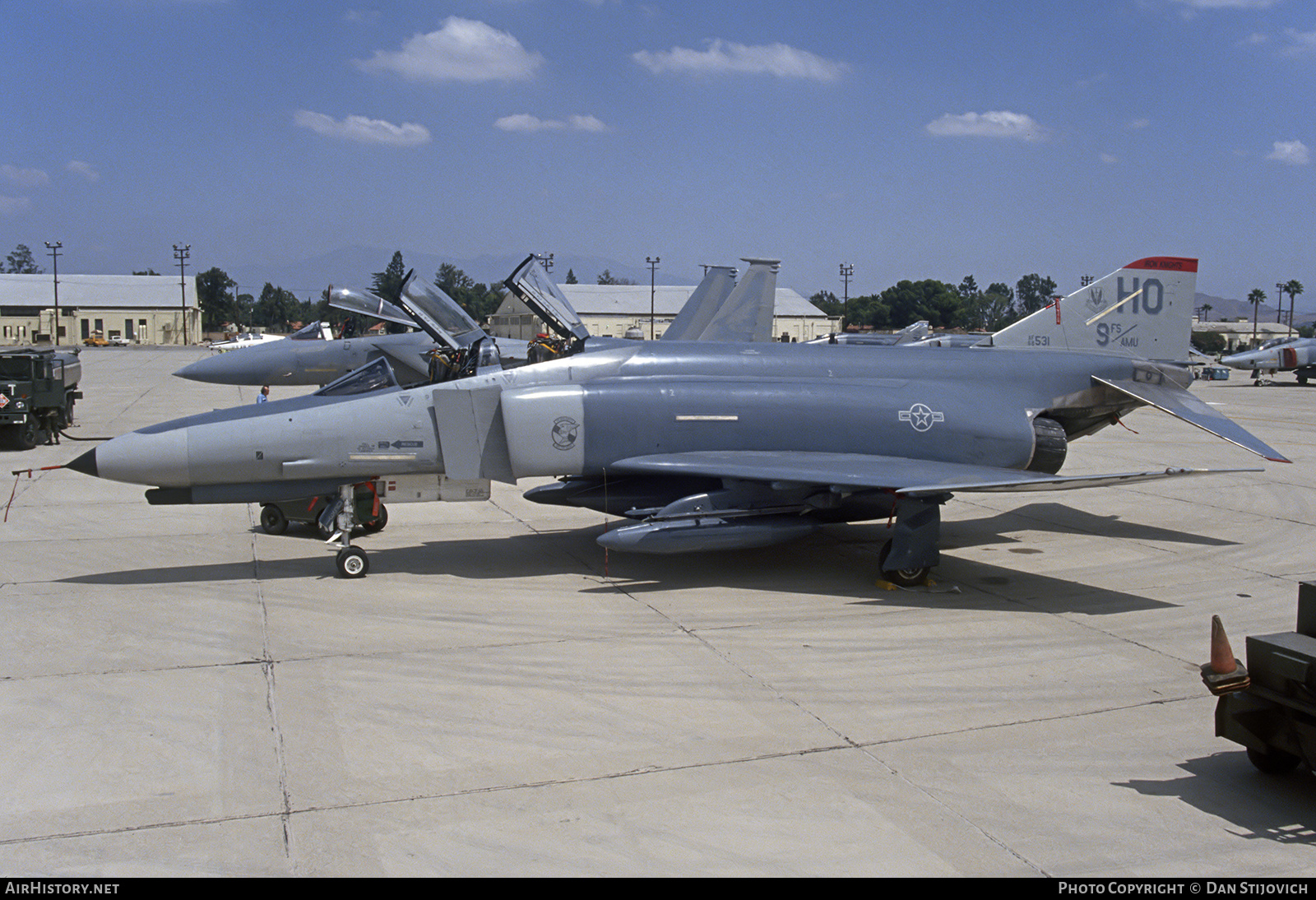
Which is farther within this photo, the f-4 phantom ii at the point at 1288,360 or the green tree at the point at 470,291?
the green tree at the point at 470,291

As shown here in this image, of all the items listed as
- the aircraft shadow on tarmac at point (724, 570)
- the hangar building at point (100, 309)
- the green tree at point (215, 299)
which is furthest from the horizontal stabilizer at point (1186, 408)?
the green tree at point (215, 299)

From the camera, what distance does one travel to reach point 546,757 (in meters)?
5.80

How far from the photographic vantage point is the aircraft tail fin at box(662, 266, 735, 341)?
21047mm

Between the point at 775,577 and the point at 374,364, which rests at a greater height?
the point at 374,364

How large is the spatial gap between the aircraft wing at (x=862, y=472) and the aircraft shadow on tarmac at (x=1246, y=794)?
3.39 metres

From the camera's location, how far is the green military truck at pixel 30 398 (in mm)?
18984

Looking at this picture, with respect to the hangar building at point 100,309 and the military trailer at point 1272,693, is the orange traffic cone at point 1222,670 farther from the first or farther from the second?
the hangar building at point 100,309

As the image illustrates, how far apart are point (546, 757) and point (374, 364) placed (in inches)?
233

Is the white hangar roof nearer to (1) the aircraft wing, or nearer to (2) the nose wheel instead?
(2) the nose wheel

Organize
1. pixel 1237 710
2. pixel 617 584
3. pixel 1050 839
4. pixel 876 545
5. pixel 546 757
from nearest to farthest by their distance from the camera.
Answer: pixel 1050 839 < pixel 1237 710 < pixel 546 757 < pixel 617 584 < pixel 876 545

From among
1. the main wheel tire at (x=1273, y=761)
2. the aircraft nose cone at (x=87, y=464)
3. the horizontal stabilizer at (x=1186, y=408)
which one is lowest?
the main wheel tire at (x=1273, y=761)
